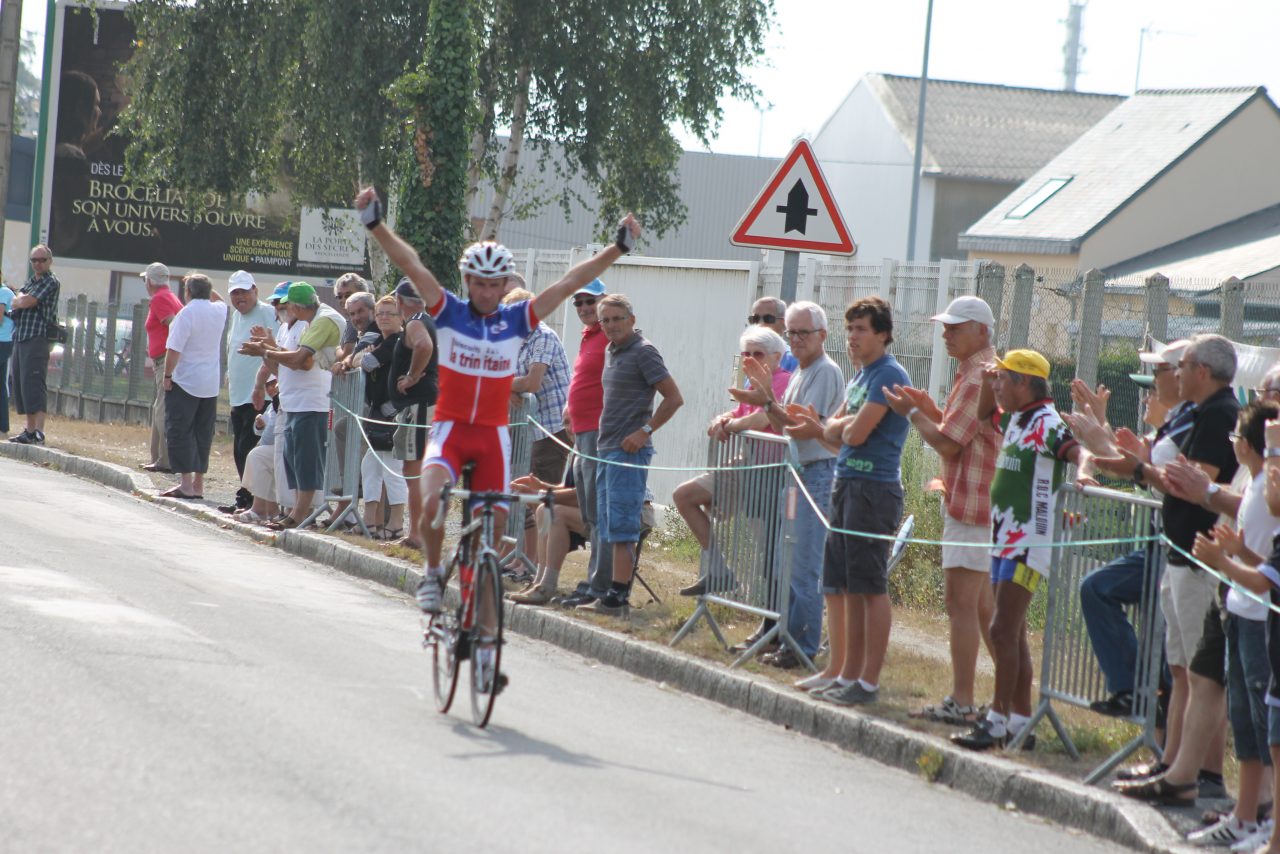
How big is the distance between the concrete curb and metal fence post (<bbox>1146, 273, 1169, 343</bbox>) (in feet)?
19.4

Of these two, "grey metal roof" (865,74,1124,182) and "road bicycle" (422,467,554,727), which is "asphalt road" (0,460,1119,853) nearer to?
"road bicycle" (422,467,554,727)

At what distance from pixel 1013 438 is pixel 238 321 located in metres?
10.1

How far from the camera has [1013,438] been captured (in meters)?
8.07

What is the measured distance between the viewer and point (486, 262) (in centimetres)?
833

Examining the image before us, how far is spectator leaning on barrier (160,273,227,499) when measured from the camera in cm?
1677

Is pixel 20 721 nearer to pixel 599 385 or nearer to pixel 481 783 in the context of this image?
pixel 481 783

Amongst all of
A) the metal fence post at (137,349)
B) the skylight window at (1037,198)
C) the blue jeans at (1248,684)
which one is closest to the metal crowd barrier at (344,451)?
the blue jeans at (1248,684)

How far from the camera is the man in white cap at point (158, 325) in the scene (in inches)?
736

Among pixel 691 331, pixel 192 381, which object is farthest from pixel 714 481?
pixel 192 381

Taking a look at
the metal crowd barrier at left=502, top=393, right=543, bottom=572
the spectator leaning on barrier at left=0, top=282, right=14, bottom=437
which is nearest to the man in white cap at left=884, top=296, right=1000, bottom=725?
the metal crowd barrier at left=502, top=393, right=543, bottom=572

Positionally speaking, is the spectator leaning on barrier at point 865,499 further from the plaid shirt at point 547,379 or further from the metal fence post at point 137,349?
the metal fence post at point 137,349

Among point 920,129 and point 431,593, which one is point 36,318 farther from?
point 920,129

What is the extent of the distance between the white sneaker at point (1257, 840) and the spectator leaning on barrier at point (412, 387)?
778cm

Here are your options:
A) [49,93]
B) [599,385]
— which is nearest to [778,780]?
[599,385]
